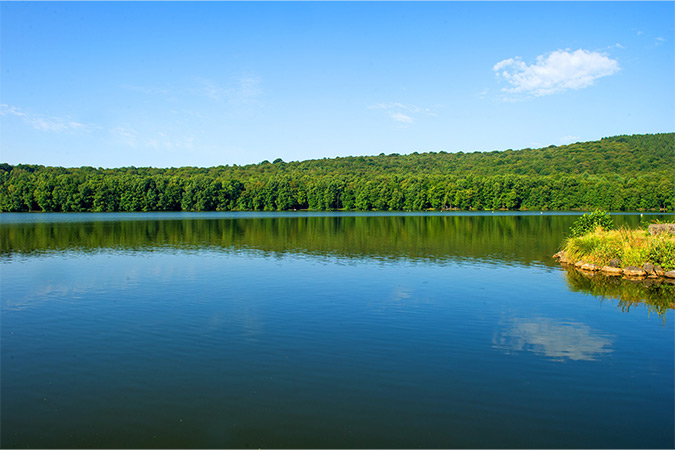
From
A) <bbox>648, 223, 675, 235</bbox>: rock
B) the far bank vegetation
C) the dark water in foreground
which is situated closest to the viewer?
the dark water in foreground

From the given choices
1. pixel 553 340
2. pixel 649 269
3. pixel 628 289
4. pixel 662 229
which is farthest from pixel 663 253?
pixel 553 340

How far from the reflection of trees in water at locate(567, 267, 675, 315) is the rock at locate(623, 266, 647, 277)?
2.31 feet

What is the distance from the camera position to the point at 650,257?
23578 mm

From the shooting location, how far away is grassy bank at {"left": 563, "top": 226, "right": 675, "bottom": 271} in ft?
76.9

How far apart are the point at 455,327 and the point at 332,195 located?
417ft

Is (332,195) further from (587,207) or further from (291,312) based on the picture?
(291,312)

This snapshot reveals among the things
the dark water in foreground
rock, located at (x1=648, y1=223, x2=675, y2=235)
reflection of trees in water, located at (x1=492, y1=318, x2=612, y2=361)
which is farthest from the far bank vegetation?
reflection of trees in water, located at (x1=492, y1=318, x2=612, y2=361)

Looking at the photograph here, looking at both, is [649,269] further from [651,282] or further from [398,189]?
[398,189]

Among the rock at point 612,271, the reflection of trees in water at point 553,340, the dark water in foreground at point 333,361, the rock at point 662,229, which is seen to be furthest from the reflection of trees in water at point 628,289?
the rock at point 662,229

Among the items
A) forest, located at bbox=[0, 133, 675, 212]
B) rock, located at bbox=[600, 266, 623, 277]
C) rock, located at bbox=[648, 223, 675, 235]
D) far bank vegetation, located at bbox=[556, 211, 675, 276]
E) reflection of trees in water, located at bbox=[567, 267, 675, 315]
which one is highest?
forest, located at bbox=[0, 133, 675, 212]

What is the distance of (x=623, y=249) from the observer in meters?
24.8

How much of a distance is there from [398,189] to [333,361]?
13060 centimetres

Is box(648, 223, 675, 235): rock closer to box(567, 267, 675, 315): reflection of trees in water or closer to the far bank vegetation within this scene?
the far bank vegetation

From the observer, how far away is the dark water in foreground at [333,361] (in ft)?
25.2
